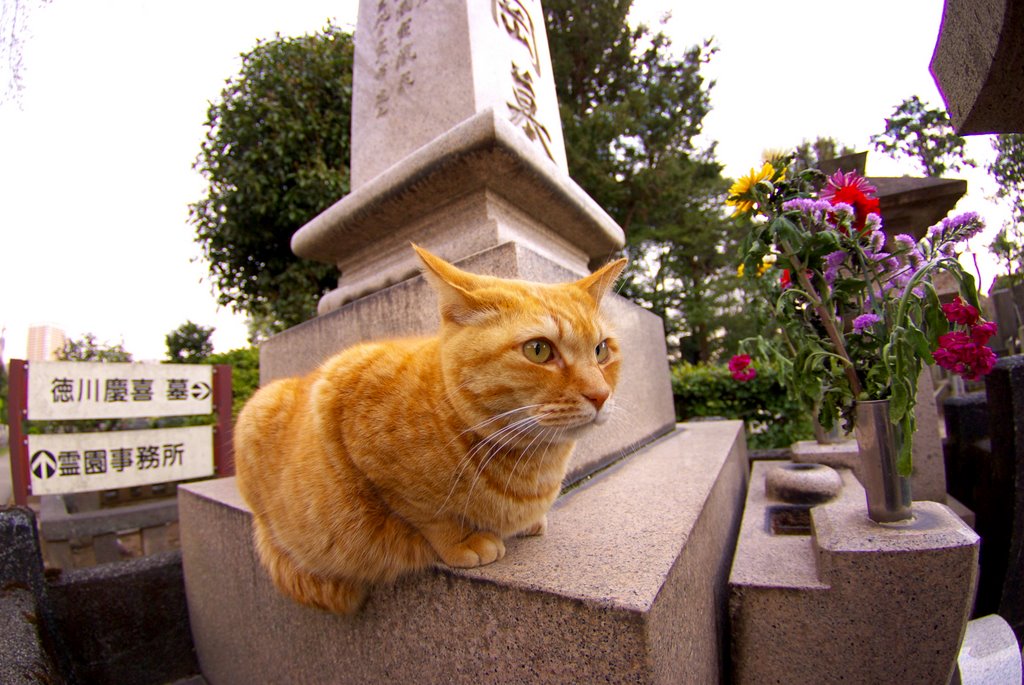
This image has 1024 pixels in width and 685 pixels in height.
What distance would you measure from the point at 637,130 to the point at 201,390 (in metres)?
12.7

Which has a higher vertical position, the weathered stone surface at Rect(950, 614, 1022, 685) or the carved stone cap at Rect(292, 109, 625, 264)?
the carved stone cap at Rect(292, 109, 625, 264)

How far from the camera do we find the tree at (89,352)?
6055 mm

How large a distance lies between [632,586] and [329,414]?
86 centimetres

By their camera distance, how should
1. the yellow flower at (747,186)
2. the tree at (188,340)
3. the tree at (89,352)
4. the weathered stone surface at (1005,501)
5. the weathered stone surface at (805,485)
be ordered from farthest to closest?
the tree at (188,340) → the tree at (89,352) → the weathered stone surface at (805,485) → the weathered stone surface at (1005,501) → the yellow flower at (747,186)

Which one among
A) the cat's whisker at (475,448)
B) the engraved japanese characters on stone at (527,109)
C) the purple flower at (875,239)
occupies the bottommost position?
the cat's whisker at (475,448)

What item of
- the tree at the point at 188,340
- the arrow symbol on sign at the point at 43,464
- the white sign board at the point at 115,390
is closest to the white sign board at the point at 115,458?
the arrow symbol on sign at the point at 43,464

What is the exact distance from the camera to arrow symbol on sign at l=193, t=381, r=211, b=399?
4250 millimetres

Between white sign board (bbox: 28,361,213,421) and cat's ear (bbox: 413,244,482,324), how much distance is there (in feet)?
12.6

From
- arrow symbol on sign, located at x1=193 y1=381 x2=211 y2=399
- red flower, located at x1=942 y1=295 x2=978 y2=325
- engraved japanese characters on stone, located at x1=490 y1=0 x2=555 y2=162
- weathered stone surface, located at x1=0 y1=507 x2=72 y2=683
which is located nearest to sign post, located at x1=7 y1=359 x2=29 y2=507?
arrow symbol on sign, located at x1=193 y1=381 x2=211 y2=399

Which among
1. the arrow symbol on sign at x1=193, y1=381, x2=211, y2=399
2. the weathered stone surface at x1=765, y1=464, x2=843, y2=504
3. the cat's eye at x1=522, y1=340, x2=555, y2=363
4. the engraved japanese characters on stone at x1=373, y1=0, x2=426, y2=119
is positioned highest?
the engraved japanese characters on stone at x1=373, y1=0, x2=426, y2=119

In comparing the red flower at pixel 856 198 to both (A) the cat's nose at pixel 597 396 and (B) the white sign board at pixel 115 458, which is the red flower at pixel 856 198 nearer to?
(A) the cat's nose at pixel 597 396

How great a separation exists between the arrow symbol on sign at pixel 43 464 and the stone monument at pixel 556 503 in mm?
1883

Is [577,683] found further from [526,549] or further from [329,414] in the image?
[329,414]

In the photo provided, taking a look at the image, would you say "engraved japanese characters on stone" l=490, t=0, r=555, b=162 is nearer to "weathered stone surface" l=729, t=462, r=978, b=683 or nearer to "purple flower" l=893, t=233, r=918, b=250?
"purple flower" l=893, t=233, r=918, b=250
